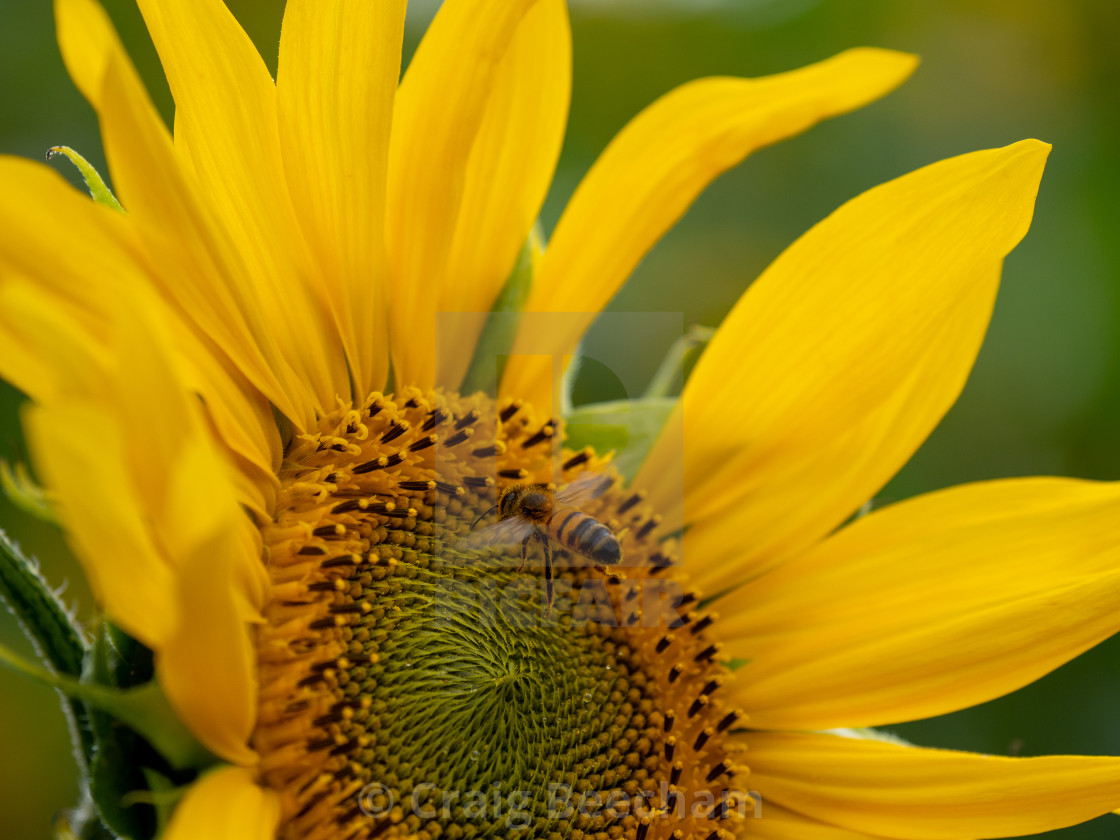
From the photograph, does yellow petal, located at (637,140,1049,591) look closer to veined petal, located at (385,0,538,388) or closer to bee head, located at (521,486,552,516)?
bee head, located at (521,486,552,516)

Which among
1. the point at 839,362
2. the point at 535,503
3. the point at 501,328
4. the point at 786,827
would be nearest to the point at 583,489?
the point at 535,503

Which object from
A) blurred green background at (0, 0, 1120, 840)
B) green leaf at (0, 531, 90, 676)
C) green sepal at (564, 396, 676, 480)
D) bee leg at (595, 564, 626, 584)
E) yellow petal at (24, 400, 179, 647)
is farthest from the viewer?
blurred green background at (0, 0, 1120, 840)

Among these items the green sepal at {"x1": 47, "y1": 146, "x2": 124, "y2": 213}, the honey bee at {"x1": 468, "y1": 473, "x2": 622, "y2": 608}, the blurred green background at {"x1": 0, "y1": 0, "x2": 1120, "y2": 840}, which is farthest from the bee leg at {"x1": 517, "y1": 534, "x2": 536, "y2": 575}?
the blurred green background at {"x1": 0, "y1": 0, "x2": 1120, "y2": 840}

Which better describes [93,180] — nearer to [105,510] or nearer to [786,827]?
[105,510]

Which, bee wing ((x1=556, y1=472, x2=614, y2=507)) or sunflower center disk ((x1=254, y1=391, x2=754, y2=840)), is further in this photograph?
bee wing ((x1=556, y1=472, x2=614, y2=507))

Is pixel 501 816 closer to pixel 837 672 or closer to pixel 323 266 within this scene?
pixel 837 672

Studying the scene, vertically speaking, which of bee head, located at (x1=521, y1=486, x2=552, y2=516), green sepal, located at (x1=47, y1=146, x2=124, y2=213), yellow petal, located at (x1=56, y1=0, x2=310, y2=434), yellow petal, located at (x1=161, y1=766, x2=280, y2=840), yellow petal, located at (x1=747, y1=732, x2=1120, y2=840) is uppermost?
green sepal, located at (x1=47, y1=146, x2=124, y2=213)

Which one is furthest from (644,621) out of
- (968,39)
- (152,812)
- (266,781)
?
(968,39)
